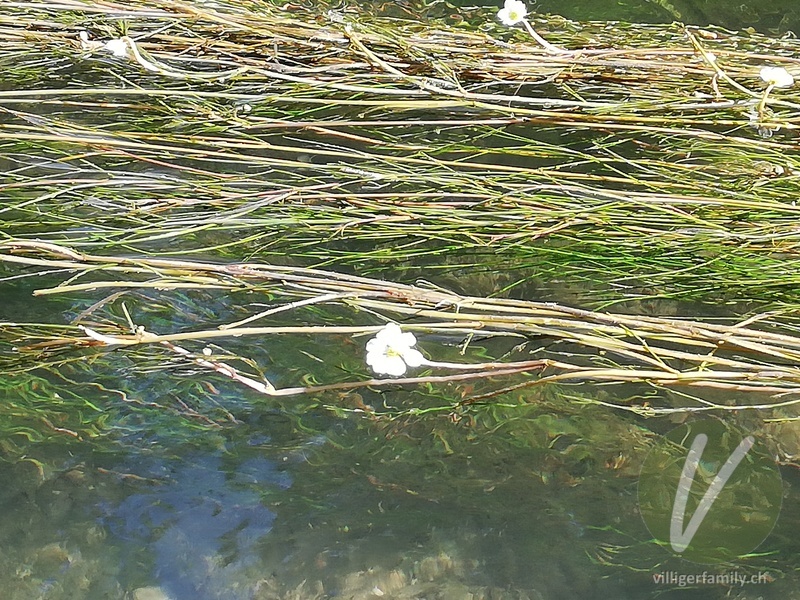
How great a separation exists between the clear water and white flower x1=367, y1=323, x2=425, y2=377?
28cm

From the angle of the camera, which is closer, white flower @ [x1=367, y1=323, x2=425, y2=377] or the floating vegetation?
white flower @ [x1=367, y1=323, x2=425, y2=377]

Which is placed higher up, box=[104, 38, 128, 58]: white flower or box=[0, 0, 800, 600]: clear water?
box=[104, 38, 128, 58]: white flower

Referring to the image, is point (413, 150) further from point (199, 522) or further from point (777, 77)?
point (199, 522)

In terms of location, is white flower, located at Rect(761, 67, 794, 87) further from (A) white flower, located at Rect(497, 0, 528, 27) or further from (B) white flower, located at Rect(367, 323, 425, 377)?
(B) white flower, located at Rect(367, 323, 425, 377)

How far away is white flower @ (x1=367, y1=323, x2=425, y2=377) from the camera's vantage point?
94 cm

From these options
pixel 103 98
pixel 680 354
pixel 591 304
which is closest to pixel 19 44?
pixel 103 98

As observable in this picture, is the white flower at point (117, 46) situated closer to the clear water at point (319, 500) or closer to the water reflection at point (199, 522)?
the clear water at point (319, 500)

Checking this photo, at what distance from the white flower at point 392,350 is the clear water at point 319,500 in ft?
0.92

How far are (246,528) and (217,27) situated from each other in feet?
3.40

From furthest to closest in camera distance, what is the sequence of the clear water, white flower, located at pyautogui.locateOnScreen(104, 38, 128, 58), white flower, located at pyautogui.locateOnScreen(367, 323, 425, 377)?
white flower, located at pyautogui.locateOnScreen(104, 38, 128, 58), the clear water, white flower, located at pyautogui.locateOnScreen(367, 323, 425, 377)

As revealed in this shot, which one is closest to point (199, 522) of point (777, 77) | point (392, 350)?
point (392, 350)

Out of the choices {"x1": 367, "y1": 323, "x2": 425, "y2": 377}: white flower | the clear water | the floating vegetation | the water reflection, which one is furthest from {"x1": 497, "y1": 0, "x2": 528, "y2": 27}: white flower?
the water reflection

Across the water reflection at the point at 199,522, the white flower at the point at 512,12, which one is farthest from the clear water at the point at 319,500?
the white flower at the point at 512,12

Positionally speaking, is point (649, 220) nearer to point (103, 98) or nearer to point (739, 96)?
point (739, 96)
